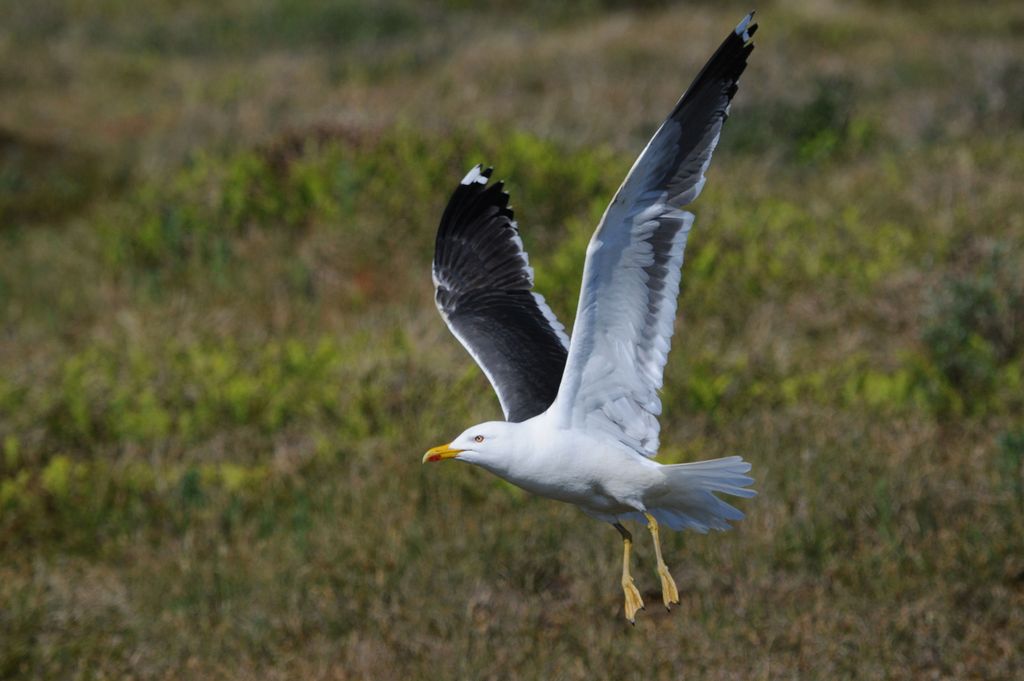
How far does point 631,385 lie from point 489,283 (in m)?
1.07

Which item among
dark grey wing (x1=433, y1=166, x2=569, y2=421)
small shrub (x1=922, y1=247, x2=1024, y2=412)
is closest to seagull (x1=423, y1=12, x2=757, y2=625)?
dark grey wing (x1=433, y1=166, x2=569, y2=421)

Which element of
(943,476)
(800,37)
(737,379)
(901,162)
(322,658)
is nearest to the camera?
(322,658)

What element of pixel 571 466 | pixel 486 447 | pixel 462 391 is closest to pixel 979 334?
pixel 462 391

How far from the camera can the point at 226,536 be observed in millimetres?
6141

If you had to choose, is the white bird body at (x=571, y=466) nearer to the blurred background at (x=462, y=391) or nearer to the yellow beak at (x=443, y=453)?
the yellow beak at (x=443, y=453)

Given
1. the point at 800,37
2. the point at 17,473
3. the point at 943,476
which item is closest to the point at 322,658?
the point at 17,473

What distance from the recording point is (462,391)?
273 inches

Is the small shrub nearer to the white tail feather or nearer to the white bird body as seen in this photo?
the white tail feather

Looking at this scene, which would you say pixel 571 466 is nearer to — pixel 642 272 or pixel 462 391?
pixel 642 272

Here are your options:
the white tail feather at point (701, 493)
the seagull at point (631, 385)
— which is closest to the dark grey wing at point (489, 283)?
the seagull at point (631, 385)

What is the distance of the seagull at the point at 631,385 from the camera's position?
13.3ft

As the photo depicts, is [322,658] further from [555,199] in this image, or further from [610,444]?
[555,199]

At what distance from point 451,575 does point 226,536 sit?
1214 mm

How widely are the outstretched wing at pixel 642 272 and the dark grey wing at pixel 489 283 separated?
0.61m
